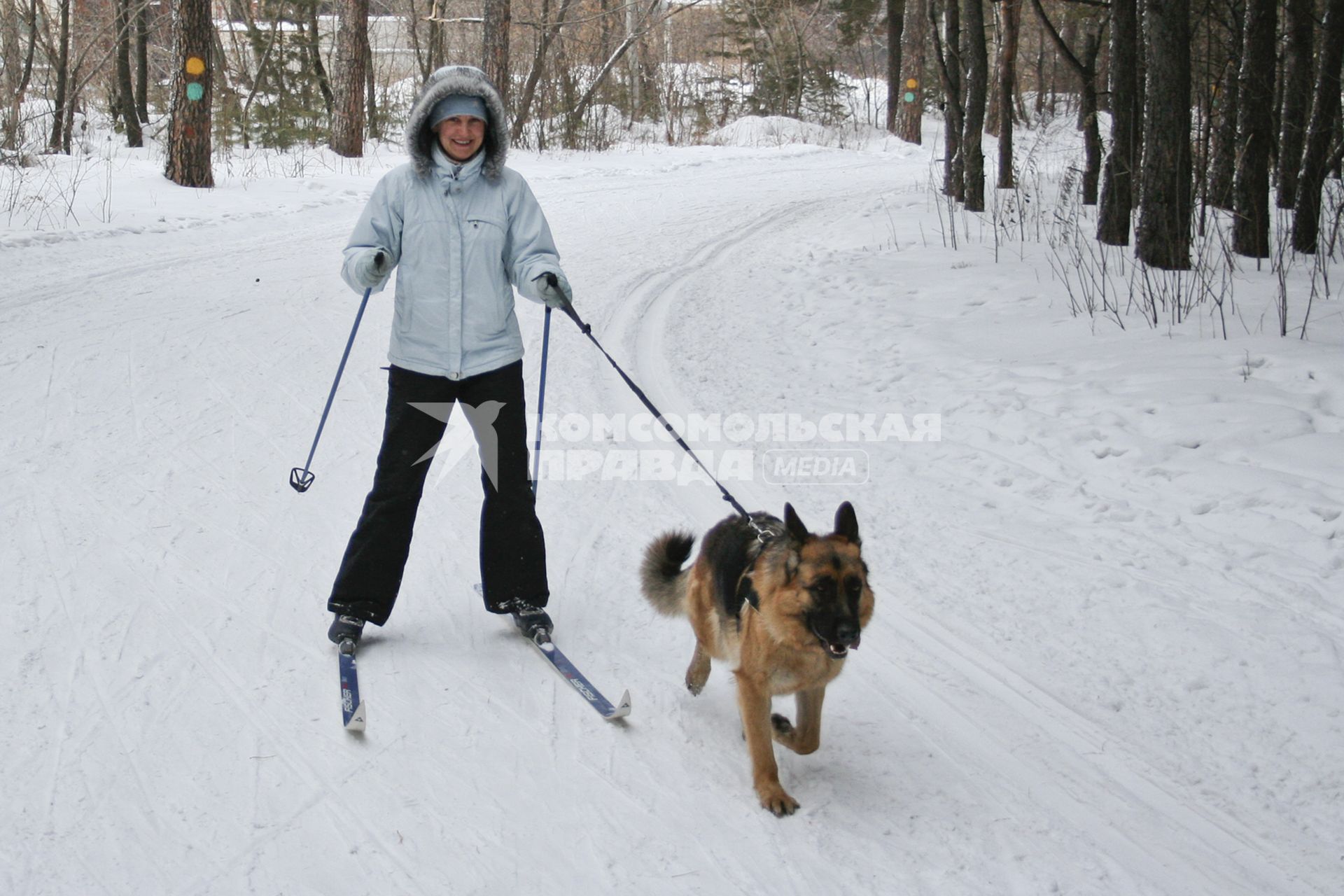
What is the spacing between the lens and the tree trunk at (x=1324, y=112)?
9633 millimetres

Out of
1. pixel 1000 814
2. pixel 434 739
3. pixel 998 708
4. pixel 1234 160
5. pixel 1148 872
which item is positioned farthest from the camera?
pixel 1234 160

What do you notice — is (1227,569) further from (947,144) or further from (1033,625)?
(947,144)

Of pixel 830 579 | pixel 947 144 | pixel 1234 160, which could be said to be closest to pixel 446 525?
pixel 830 579

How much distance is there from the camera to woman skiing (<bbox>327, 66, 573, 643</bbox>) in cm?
398

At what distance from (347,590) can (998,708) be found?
268 centimetres

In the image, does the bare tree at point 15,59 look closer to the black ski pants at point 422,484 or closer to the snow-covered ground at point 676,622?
the snow-covered ground at point 676,622

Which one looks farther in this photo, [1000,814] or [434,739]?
[434,739]

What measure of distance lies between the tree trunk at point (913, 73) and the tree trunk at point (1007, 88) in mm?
9162

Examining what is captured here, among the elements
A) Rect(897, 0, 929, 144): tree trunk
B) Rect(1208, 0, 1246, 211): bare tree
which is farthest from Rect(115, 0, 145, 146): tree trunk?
Rect(1208, 0, 1246, 211): bare tree

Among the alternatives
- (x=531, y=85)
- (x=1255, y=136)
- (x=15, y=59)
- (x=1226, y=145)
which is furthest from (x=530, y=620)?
(x=15, y=59)

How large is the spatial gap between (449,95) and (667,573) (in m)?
2.12

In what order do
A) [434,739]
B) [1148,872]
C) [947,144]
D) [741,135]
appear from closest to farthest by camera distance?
1. [1148,872]
2. [434,739]
3. [947,144]
4. [741,135]

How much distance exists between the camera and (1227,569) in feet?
15.7

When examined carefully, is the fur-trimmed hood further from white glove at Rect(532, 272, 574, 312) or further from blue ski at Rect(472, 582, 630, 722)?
blue ski at Rect(472, 582, 630, 722)
